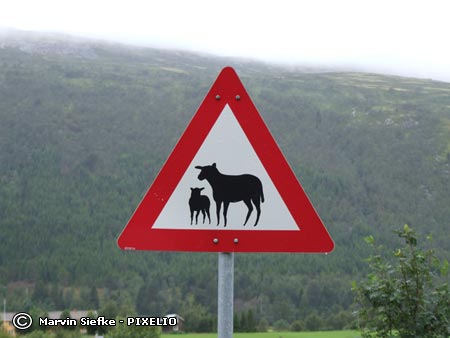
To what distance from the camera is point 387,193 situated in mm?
197500

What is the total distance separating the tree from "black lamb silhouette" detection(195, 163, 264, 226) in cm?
337

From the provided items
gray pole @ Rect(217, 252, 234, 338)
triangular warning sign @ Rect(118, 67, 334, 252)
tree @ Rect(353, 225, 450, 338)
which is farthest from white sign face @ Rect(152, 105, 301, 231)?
tree @ Rect(353, 225, 450, 338)

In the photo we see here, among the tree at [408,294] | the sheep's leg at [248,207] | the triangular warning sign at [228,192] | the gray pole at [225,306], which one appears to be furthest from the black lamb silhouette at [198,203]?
the tree at [408,294]

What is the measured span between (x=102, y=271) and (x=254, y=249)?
155 metres

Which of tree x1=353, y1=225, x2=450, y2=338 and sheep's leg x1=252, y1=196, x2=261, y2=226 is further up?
sheep's leg x1=252, y1=196, x2=261, y2=226

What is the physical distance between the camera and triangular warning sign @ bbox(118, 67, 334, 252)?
4.51 metres

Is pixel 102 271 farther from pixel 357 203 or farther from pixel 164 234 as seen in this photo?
pixel 164 234

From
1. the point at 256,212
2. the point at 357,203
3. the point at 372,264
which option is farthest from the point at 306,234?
the point at 357,203

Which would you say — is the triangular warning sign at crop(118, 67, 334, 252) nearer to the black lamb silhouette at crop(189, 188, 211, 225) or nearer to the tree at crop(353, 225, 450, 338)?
the black lamb silhouette at crop(189, 188, 211, 225)

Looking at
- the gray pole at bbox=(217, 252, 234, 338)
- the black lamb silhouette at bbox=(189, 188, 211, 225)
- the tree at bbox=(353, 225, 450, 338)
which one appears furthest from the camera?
the tree at bbox=(353, 225, 450, 338)

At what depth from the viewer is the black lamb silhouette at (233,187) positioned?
4.51m

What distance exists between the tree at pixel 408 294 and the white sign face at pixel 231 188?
10.9 feet

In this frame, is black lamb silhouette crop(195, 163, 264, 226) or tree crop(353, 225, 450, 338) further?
tree crop(353, 225, 450, 338)

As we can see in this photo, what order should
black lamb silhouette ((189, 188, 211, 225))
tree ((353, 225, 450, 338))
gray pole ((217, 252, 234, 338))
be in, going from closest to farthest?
gray pole ((217, 252, 234, 338))
black lamb silhouette ((189, 188, 211, 225))
tree ((353, 225, 450, 338))
